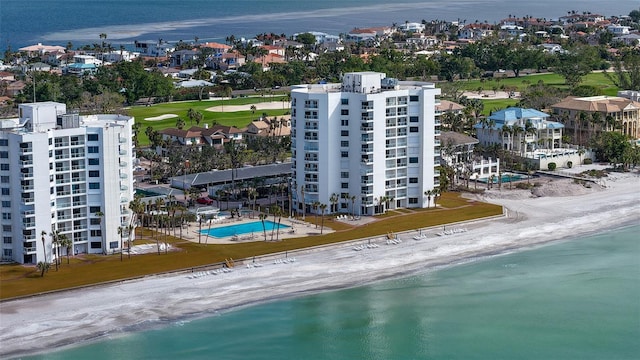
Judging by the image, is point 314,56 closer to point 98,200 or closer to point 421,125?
point 421,125

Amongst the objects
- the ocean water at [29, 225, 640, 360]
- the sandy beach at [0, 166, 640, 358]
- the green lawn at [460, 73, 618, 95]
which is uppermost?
the green lawn at [460, 73, 618, 95]

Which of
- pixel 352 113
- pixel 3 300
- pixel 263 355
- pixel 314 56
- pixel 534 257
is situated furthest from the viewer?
pixel 314 56

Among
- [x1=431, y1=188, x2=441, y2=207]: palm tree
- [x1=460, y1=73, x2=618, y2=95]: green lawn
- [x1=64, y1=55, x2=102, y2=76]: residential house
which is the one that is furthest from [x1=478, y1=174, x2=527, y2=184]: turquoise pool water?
[x1=64, y1=55, x2=102, y2=76]: residential house

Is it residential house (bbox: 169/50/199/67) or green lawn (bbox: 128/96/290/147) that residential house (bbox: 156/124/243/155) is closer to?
green lawn (bbox: 128/96/290/147)

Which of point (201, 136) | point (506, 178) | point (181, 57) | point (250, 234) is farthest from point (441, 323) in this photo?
point (181, 57)

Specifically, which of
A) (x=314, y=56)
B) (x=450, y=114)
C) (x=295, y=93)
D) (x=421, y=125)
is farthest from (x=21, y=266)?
(x=314, y=56)

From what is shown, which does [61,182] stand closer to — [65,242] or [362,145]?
[65,242]

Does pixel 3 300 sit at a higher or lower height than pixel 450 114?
lower
